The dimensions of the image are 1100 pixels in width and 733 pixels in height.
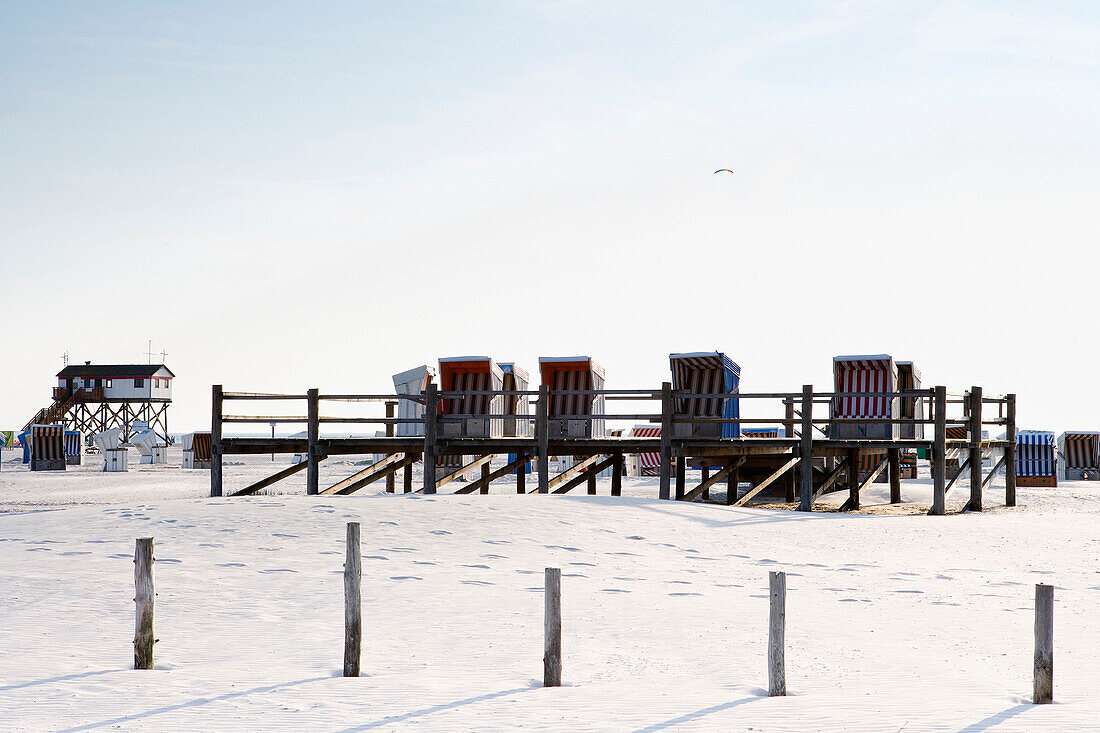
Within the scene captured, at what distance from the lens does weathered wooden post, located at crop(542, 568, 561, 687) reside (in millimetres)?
7680

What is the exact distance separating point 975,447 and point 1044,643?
1507cm

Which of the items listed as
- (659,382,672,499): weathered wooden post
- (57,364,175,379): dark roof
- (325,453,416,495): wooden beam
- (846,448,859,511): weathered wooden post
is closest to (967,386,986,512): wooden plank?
(846,448,859,511): weathered wooden post

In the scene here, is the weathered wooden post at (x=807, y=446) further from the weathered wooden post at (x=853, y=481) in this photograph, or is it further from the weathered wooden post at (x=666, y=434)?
the weathered wooden post at (x=853, y=481)

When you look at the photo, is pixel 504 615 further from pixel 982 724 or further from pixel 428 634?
pixel 982 724

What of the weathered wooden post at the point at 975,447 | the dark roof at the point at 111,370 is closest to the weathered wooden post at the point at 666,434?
the weathered wooden post at the point at 975,447

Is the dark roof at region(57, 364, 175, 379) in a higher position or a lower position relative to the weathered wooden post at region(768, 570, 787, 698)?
higher

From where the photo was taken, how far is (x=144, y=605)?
8078 mm

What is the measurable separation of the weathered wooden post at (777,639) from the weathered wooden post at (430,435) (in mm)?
12351

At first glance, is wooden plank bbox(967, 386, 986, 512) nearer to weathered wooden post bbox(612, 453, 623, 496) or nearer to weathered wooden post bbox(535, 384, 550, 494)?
weathered wooden post bbox(612, 453, 623, 496)

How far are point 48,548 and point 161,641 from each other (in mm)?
4711

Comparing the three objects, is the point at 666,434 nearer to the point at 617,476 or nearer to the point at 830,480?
the point at 617,476

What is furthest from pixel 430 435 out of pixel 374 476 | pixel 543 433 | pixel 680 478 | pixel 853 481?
pixel 853 481

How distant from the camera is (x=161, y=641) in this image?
8.88 meters

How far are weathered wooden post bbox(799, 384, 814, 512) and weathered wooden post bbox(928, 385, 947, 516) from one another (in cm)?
218
